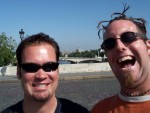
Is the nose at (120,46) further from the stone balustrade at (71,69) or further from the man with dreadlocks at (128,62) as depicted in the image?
the stone balustrade at (71,69)

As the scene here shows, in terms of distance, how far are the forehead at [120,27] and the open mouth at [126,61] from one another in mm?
282

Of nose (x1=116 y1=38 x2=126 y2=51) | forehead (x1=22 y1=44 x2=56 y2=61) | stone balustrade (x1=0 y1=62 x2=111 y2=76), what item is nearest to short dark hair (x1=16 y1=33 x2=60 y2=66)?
forehead (x1=22 y1=44 x2=56 y2=61)

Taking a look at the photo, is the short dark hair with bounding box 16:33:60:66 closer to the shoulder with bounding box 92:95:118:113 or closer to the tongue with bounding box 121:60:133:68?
the shoulder with bounding box 92:95:118:113

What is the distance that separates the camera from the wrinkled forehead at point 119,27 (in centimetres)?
312

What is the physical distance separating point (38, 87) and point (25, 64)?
0.26 m

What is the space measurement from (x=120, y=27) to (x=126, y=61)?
0.39m

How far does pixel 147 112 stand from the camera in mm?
2777

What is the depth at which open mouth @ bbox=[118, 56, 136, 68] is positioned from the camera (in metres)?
2.90

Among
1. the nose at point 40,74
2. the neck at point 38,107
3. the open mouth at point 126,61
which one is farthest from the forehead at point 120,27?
the neck at point 38,107

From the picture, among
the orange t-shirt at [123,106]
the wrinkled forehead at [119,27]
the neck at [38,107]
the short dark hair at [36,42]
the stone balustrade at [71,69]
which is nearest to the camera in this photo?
the orange t-shirt at [123,106]

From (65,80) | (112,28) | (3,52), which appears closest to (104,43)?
(112,28)

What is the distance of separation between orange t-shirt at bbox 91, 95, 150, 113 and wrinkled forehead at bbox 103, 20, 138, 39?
0.60m

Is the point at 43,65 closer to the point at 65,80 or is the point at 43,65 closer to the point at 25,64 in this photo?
the point at 25,64

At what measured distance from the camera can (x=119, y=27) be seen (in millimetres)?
3139
